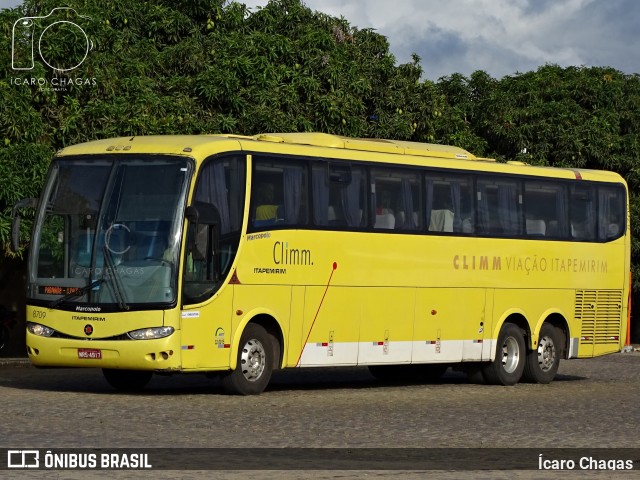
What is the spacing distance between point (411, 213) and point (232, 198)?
4.01m

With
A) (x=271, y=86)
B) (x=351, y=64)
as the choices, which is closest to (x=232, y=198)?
(x=271, y=86)

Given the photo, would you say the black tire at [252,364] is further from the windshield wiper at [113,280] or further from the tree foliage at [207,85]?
the tree foliage at [207,85]

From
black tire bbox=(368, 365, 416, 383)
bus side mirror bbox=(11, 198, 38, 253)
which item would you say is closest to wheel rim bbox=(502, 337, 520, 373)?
black tire bbox=(368, 365, 416, 383)

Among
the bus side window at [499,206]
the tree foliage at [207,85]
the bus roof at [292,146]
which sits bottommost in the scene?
the bus side window at [499,206]

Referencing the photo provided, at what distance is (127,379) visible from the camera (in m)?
22.0

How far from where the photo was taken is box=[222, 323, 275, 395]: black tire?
20.9m

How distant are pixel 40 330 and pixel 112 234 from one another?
161cm

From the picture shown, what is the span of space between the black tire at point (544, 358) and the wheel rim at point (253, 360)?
678cm

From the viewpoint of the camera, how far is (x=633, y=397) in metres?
23.2

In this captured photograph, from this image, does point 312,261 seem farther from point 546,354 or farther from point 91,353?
point 546,354

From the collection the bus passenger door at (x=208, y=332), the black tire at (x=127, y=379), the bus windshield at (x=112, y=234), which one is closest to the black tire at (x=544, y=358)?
the black tire at (x=127, y=379)

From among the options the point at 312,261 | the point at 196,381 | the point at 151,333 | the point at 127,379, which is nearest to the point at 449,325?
the point at 312,261

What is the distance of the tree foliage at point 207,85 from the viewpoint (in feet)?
89.6

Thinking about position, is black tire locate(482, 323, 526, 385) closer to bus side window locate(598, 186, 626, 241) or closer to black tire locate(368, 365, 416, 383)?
black tire locate(368, 365, 416, 383)
